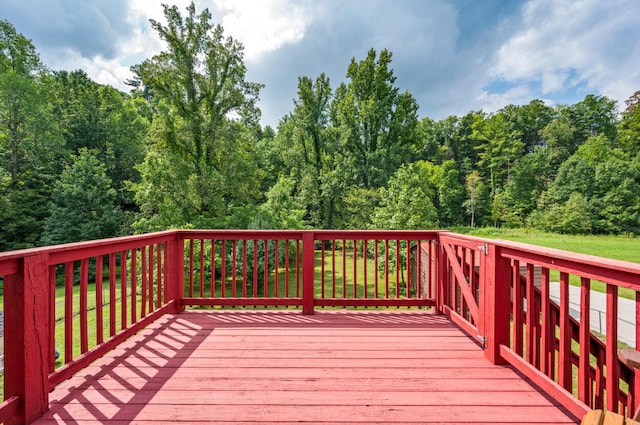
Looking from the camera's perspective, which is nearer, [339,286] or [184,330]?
[184,330]

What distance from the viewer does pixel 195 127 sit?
12430mm

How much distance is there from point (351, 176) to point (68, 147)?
19.7m

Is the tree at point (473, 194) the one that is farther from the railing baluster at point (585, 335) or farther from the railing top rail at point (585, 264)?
the railing baluster at point (585, 335)

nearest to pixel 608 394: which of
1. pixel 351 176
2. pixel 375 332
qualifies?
pixel 375 332

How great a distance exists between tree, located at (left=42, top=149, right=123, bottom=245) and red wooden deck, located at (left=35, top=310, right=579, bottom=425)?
18380mm

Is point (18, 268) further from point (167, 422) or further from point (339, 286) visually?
point (339, 286)

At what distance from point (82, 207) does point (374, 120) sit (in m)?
19.1

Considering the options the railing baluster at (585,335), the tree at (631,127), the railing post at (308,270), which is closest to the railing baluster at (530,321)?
the railing baluster at (585,335)

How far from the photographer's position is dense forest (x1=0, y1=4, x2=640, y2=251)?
40.4 ft

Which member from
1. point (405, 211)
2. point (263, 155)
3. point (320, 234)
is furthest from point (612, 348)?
point (263, 155)

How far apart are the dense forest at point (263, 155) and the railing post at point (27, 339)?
10108 mm

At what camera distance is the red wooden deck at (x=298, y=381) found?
1729mm

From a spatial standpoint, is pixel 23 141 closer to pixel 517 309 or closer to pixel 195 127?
pixel 195 127

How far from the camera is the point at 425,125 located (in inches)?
1423
